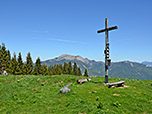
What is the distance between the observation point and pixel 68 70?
13038 cm

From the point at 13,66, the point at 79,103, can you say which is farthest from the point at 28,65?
the point at 79,103

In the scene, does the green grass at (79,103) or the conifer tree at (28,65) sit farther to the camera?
the conifer tree at (28,65)

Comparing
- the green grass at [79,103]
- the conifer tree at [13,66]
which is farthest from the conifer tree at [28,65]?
the green grass at [79,103]

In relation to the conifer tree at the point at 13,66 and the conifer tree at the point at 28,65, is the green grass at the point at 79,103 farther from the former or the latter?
the conifer tree at the point at 28,65

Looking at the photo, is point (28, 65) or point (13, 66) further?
point (28, 65)

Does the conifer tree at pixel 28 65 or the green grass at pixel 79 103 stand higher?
the conifer tree at pixel 28 65

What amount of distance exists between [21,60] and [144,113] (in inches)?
3078

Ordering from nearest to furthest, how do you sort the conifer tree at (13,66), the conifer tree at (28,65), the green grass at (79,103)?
the green grass at (79,103) < the conifer tree at (13,66) < the conifer tree at (28,65)

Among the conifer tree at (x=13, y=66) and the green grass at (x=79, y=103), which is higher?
the conifer tree at (x=13, y=66)

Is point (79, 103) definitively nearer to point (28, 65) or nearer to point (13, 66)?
point (13, 66)

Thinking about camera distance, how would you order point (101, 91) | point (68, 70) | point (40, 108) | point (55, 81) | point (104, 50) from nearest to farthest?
point (40, 108) → point (101, 91) → point (104, 50) → point (55, 81) → point (68, 70)

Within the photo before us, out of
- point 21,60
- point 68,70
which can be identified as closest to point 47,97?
point 21,60

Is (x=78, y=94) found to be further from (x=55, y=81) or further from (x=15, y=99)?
(x=55, y=81)

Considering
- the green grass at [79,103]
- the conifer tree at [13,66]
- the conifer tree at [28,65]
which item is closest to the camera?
the green grass at [79,103]
